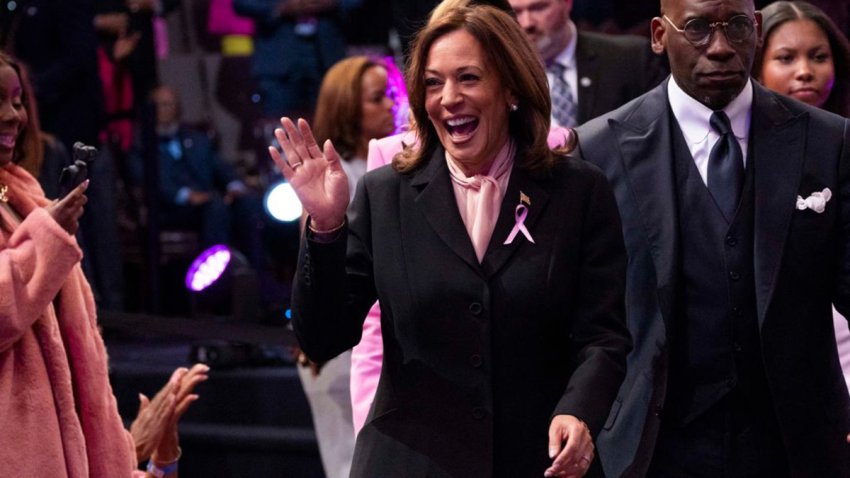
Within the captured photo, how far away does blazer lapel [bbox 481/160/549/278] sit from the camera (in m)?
3.35

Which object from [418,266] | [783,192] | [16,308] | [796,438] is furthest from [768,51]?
[16,308]

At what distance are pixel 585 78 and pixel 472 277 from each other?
8.69 ft

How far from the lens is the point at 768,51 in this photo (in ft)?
16.4

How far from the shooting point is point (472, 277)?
3.33m

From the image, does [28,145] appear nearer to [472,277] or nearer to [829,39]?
[472,277]

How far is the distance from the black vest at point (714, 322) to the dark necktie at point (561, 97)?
2.08 meters

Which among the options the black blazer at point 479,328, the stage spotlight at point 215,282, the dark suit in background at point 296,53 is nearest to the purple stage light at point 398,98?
the black blazer at point 479,328

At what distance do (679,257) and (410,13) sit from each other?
3.74m

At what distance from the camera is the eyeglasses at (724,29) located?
12.6ft

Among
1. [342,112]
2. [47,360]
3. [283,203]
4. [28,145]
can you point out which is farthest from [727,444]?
[283,203]

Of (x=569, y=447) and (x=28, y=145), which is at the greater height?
(x=28, y=145)

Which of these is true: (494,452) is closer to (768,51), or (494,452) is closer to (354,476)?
(354,476)

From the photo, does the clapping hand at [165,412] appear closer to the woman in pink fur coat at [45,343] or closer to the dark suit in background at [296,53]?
the woman in pink fur coat at [45,343]

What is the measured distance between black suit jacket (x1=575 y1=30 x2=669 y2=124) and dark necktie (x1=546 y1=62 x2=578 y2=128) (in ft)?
0.14
